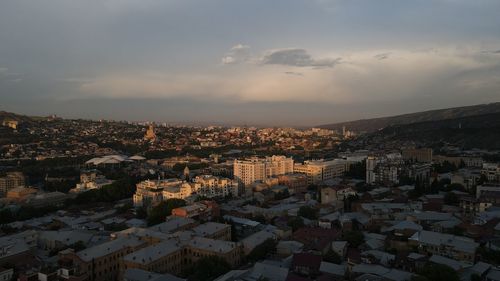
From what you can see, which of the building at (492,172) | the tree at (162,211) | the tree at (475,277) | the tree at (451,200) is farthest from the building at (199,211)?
the building at (492,172)

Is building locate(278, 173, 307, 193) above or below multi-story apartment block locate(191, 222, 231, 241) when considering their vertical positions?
below

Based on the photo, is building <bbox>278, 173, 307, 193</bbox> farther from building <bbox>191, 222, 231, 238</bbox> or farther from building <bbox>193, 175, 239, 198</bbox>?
building <bbox>191, 222, 231, 238</bbox>

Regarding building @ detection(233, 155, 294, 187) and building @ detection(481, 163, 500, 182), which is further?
building @ detection(233, 155, 294, 187)

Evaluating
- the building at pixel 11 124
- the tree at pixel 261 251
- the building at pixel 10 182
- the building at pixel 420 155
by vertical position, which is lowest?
the building at pixel 10 182

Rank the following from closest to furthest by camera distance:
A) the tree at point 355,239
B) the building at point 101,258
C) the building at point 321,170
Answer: the building at point 101,258 → the tree at point 355,239 → the building at point 321,170

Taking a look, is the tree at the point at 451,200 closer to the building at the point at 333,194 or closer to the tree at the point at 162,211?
the building at the point at 333,194

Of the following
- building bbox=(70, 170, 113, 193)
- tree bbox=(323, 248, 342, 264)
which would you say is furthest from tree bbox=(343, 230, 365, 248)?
building bbox=(70, 170, 113, 193)

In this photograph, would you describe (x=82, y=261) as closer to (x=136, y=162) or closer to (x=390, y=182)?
(x=390, y=182)
